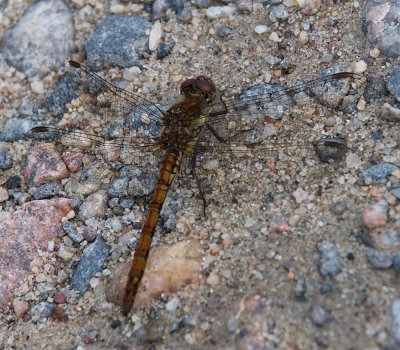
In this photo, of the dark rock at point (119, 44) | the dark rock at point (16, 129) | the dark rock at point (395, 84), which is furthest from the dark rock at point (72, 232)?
the dark rock at point (395, 84)

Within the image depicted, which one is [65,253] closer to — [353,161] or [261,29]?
[353,161]

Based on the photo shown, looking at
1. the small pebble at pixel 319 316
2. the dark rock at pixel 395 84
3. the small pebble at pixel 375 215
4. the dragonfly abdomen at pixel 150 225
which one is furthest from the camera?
the dark rock at pixel 395 84

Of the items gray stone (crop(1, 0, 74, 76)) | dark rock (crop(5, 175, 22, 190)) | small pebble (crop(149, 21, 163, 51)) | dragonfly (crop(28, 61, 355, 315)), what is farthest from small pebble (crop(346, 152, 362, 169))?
gray stone (crop(1, 0, 74, 76))

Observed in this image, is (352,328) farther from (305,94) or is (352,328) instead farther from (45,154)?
(45,154)

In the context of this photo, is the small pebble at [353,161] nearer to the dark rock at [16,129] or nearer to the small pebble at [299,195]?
the small pebble at [299,195]

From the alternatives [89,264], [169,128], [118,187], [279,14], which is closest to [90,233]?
[89,264]

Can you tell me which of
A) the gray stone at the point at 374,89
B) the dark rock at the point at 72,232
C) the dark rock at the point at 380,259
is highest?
the gray stone at the point at 374,89
